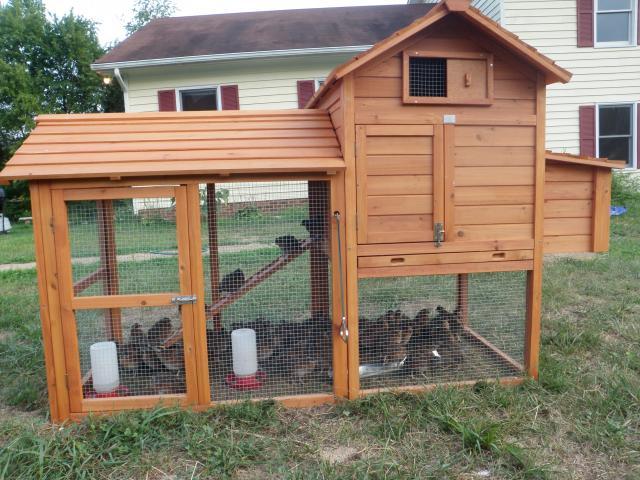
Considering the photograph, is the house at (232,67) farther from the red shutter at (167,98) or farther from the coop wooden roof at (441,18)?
the coop wooden roof at (441,18)

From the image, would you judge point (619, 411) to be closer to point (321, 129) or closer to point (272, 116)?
point (321, 129)

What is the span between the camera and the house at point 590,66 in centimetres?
1084

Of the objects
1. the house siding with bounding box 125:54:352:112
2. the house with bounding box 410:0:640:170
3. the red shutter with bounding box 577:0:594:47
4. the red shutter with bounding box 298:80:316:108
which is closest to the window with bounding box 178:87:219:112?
the house siding with bounding box 125:54:352:112

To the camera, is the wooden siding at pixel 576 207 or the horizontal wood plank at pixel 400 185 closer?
the horizontal wood plank at pixel 400 185

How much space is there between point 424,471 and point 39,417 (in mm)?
2419

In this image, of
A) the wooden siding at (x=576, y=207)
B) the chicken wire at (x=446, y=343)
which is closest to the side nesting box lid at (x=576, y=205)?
the wooden siding at (x=576, y=207)

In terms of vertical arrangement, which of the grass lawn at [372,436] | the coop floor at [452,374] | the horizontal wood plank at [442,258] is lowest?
the grass lawn at [372,436]

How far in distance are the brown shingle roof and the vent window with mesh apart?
8058 millimetres

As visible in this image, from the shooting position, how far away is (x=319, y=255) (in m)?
3.92

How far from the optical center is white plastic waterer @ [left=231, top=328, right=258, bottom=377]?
370cm

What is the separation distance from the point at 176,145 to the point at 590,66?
10.3 m

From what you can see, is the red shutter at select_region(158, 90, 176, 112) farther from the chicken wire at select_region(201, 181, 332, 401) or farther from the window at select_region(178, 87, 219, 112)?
the chicken wire at select_region(201, 181, 332, 401)

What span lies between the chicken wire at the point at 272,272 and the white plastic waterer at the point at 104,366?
654mm

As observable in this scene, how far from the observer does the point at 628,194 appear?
35.4 ft
